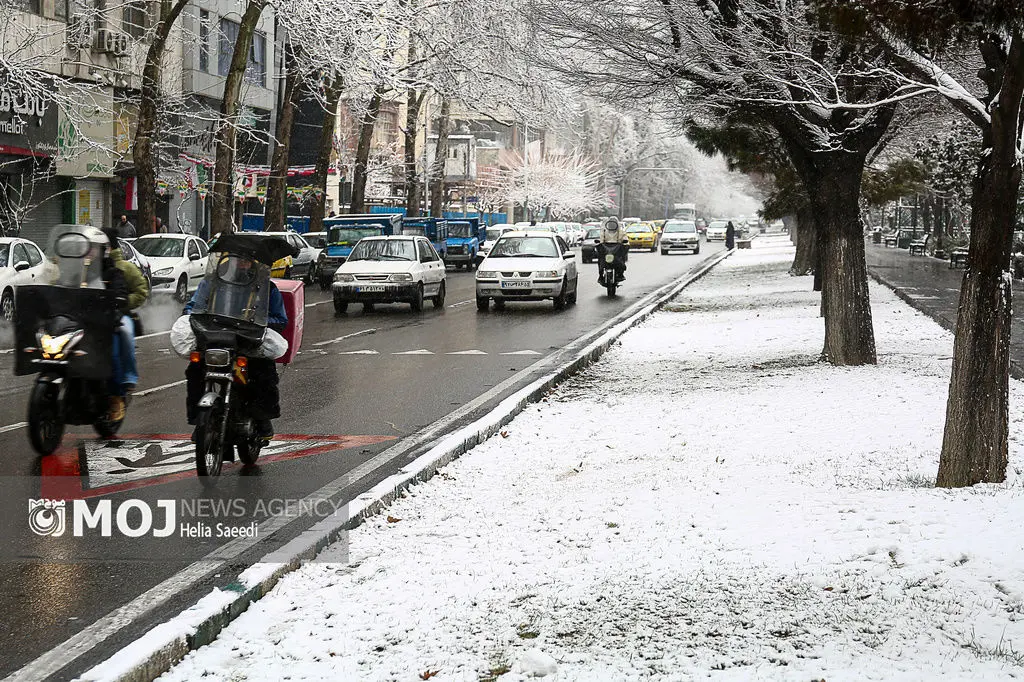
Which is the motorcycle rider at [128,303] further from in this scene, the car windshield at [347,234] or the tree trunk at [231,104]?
the car windshield at [347,234]

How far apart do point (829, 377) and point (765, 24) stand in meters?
3.54

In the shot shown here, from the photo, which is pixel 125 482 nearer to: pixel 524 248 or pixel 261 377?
pixel 261 377

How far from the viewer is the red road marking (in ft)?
26.9

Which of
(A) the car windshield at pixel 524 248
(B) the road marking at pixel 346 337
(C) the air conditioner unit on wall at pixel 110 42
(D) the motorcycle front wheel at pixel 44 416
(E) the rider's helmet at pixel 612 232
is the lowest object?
(B) the road marking at pixel 346 337

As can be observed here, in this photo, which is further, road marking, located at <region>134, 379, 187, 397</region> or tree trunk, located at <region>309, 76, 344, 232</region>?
tree trunk, located at <region>309, 76, 344, 232</region>

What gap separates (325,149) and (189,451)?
3524cm

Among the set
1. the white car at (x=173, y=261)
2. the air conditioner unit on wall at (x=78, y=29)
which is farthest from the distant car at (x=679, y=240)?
the white car at (x=173, y=261)

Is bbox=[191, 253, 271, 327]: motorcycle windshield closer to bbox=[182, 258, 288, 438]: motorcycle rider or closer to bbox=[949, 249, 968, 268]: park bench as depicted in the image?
bbox=[182, 258, 288, 438]: motorcycle rider

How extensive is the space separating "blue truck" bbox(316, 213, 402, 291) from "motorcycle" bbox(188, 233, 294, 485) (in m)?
26.3

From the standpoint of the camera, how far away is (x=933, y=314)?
22.2 m

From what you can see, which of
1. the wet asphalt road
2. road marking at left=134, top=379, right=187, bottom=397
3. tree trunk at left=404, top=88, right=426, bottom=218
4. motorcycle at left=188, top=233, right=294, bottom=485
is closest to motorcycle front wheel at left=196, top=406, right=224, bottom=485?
motorcycle at left=188, top=233, right=294, bottom=485

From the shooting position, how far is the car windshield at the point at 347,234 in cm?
3809

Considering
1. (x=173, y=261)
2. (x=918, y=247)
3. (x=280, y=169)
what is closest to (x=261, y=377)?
(x=173, y=261)

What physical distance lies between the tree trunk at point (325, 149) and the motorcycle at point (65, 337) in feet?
99.3
